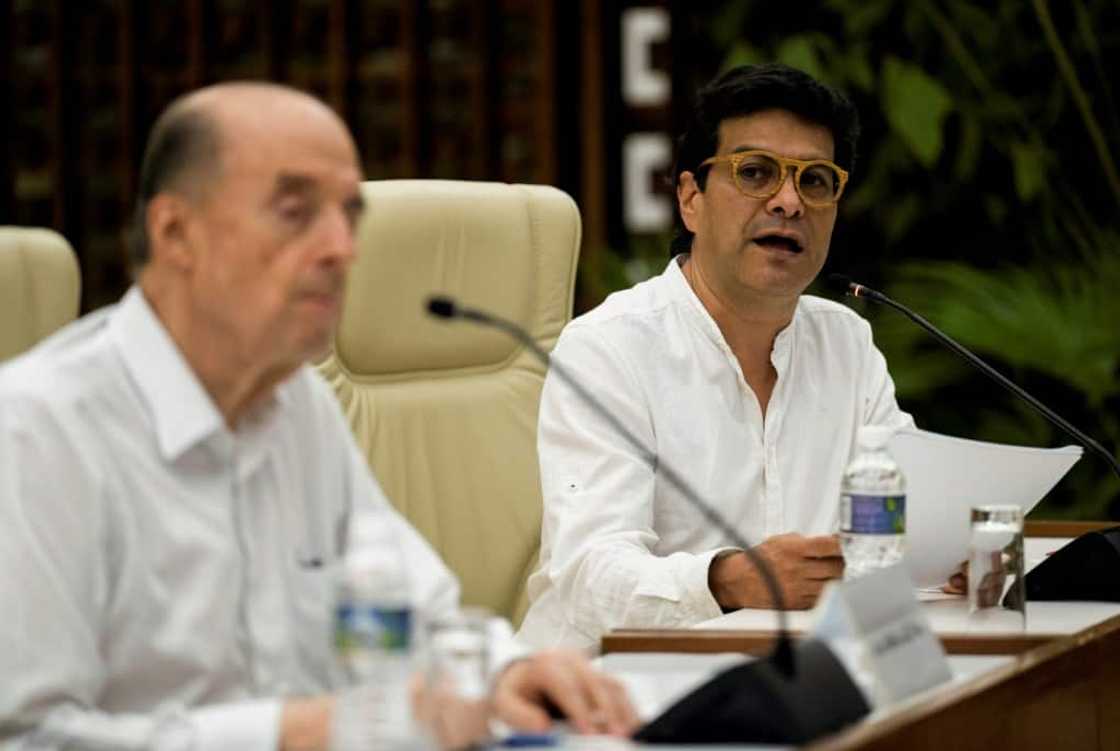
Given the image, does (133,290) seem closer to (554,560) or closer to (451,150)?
(554,560)

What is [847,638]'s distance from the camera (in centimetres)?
158

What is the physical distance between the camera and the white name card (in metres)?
1.57

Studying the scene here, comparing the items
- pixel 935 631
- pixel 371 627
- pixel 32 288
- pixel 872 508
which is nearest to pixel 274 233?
pixel 371 627

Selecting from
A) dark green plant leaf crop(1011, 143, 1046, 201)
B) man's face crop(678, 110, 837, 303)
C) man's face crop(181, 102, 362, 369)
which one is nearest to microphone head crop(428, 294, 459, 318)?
man's face crop(181, 102, 362, 369)

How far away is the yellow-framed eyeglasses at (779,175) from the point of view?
2.72 metres

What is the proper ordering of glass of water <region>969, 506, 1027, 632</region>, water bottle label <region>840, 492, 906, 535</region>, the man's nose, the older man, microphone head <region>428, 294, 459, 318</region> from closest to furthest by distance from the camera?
the older man
microphone head <region>428, 294, 459, 318</region>
water bottle label <region>840, 492, 906, 535</region>
glass of water <region>969, 506, 1027, 632</region>
the man's nose

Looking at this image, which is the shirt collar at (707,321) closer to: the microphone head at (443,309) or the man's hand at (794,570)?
the man's hand at (794,570)

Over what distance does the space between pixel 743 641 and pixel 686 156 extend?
1.06m

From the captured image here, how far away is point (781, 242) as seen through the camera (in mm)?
2730

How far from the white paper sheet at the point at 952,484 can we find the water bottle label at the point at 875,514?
0.44 feet

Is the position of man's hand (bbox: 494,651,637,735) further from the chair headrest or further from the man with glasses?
the chair headrest

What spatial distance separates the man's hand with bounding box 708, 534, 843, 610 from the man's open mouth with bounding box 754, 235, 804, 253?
0.55 meters

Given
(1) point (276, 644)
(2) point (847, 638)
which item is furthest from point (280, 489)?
(2) point (847, 638)

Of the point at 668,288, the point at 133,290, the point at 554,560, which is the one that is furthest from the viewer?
the point at 668,288
